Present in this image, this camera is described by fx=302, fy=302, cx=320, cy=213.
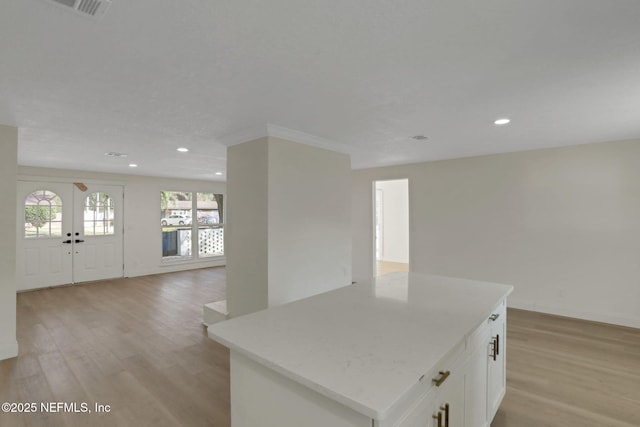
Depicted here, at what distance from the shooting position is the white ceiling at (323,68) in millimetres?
1379

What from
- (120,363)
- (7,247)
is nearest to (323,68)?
(120,363)

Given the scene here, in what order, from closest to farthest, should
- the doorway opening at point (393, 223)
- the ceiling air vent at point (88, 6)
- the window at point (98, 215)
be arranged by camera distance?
the ceiling air vent at point (88, 6) < the window at point (98, 215) < the doorway opening at point (393, 223)

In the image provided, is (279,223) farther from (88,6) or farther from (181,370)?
(88,6)

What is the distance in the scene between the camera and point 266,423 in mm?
1165

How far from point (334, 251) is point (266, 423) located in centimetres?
283

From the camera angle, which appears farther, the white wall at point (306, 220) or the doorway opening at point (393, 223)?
the doorway opening at point (393, 223)

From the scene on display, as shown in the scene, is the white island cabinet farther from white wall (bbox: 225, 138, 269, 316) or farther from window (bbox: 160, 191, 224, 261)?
window (bbox: 160, 191, 224, 261)

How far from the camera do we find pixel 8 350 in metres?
3.04

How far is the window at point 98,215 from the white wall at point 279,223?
4.68 meters

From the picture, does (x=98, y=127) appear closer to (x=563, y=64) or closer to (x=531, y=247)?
(x=563, y=64)

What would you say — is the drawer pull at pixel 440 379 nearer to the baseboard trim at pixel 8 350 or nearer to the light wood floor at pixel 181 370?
the light wood floor at pixel 181 370

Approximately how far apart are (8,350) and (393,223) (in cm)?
796

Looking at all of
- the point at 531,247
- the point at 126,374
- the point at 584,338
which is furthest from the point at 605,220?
the point at 126,374

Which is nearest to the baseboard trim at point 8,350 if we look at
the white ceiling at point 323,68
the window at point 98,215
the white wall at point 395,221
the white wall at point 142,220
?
the white ceiling at point 323,68
